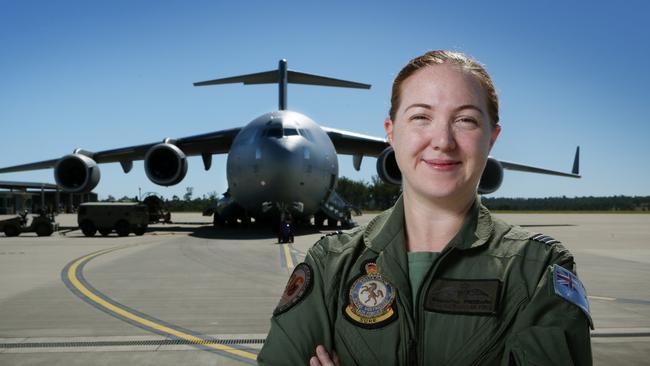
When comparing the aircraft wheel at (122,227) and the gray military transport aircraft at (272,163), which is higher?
the gray military transport aircraft at (272,163)

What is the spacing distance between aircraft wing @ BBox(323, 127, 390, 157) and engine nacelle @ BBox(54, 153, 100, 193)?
10.0 meters

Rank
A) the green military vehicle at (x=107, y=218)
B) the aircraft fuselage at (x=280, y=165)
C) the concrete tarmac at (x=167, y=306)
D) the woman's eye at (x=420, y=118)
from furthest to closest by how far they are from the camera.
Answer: the green military vehicle at (x=107, y=218)
the aircraft fuselage at (x=280, y=165)
the concrete tarmac at (x=167, y=306)
the woman's eye at (x=420, y=118)

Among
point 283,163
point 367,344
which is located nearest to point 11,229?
point 283,163

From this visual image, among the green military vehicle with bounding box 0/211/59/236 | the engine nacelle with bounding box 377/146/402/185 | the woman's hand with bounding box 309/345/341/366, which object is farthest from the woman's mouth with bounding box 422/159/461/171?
the green military vehicle with bounding box 0/211/59/236

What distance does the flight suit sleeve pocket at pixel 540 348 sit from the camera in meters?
1.53

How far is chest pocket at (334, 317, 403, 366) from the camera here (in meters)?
1.71

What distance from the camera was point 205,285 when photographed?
824 cm

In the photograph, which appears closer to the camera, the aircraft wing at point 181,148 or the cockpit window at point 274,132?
the cockpit window at point 274,132

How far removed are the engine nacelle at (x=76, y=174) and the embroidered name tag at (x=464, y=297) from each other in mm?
23099

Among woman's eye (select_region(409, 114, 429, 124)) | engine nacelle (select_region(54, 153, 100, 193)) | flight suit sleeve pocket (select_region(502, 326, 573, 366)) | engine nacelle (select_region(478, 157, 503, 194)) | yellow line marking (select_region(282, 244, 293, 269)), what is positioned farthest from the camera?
engine nacelle (select_region(54, 153, 100, 193))

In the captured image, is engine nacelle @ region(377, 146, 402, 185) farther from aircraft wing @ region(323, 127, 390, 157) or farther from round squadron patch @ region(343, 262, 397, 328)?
round squadron patch @ region(343, 262, 397, 328)

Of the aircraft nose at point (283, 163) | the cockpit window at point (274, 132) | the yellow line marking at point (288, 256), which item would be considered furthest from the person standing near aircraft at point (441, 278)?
the cockpit window at point (274, 132)

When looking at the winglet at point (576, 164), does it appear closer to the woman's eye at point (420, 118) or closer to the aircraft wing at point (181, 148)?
the aircraft wing at point (181, 148)

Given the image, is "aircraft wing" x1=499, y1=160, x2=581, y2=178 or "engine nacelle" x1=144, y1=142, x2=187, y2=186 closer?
"engine nacelle" x1=144, y1=142, x2=187, y2=186
